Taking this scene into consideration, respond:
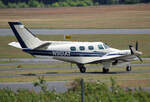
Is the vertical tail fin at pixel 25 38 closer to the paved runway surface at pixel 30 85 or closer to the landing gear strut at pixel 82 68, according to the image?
the landing gear strut at pixel 82 68

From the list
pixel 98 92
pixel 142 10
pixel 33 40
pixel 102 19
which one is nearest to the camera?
pixel 98 92

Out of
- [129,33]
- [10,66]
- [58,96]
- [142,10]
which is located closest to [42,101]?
[58,96]

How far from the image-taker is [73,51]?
32594 mm

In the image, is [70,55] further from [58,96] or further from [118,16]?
[118,16]

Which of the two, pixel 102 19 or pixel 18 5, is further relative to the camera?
pixel 18 5

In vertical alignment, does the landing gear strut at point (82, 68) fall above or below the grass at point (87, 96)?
below

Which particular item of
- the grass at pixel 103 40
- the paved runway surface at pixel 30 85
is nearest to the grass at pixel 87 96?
the paved runway surface at pixel 30 85

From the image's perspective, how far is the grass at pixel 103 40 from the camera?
164 ft

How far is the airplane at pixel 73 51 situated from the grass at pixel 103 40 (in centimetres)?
1530

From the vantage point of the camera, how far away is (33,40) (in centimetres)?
3222

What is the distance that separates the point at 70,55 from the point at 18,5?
10012 cm

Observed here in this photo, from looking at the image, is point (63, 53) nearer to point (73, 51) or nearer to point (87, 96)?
point (73, 51)

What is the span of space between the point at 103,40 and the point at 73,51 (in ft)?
84.7

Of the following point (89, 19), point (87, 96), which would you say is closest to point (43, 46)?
point (87, 96)
